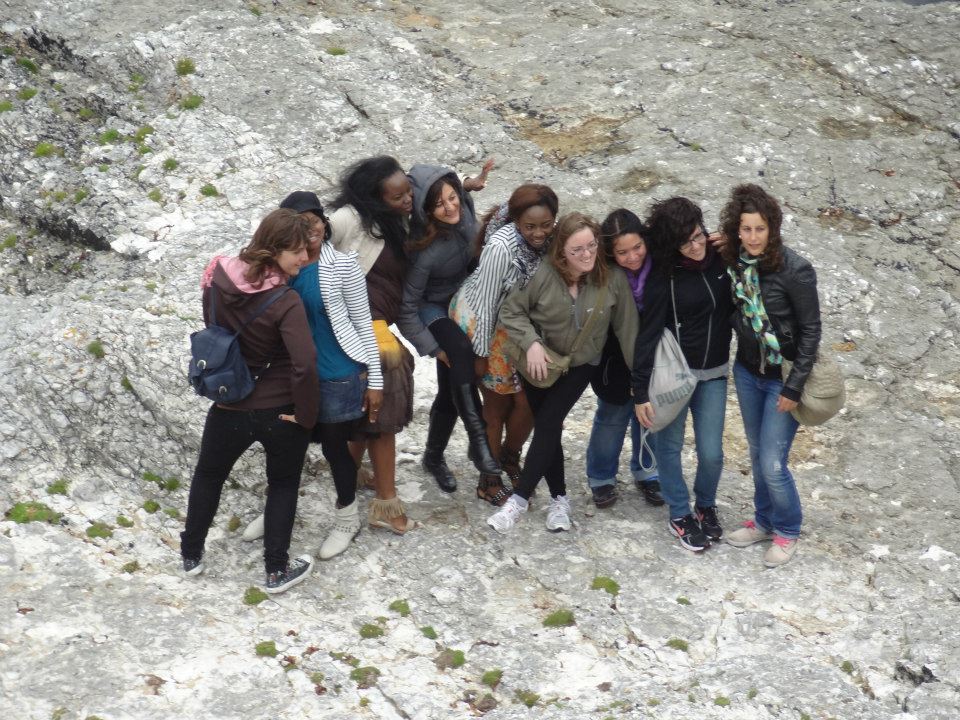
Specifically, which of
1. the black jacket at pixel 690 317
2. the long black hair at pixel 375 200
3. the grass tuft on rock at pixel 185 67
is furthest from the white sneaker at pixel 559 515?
the grass tuft on rock at pixel 185 67

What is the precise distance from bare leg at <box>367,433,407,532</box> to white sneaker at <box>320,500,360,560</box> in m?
0.18

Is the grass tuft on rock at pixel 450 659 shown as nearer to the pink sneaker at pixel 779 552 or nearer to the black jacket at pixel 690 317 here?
the black jacket at pixel 690 317

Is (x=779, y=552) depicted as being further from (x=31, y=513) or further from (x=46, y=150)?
(x=46, y=150)

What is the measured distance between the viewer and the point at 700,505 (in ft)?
18.8

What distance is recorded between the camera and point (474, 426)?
5.67 meters

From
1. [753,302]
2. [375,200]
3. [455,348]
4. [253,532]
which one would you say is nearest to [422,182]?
[375,200]

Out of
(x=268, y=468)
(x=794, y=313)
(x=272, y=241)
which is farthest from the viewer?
(x=268, y=468)

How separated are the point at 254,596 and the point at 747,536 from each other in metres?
2.76

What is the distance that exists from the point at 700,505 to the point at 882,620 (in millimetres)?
1155

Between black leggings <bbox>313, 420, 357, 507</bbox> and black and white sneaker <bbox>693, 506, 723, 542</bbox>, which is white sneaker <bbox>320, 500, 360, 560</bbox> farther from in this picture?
black and white sneaker <bbox>693, 506, 723, 542</bbox>

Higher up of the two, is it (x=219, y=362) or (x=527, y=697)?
(x=219, y=362)

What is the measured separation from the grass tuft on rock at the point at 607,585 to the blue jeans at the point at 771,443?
0.97 meters

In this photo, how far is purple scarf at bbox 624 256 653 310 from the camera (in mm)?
5176

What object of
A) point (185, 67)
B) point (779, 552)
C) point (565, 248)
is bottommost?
point (779, 552)
